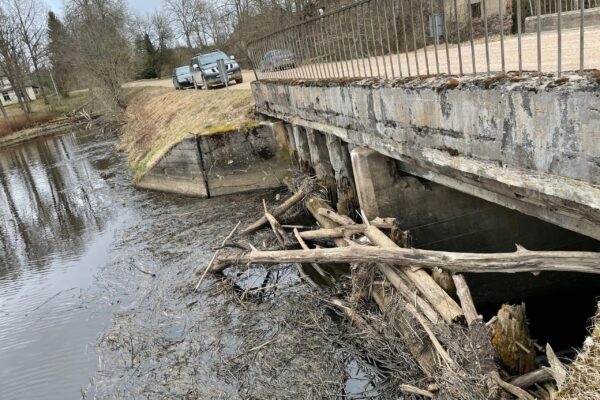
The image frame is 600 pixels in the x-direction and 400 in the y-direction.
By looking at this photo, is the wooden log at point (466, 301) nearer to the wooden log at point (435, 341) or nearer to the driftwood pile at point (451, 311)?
the driftwood pile at point (451, 311)

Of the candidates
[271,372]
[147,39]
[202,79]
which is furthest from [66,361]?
[147,39]

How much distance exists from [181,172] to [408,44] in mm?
7836

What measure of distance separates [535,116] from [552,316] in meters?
3.90

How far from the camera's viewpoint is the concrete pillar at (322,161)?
1100cm

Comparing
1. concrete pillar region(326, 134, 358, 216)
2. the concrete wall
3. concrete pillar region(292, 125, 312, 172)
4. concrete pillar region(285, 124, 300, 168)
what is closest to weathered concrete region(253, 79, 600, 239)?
concrete pillar region(326, 134, 358, 216)

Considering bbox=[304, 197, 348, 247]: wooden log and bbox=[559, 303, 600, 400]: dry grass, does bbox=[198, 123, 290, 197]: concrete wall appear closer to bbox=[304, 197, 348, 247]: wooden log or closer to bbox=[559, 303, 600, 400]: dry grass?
bbox=[304, 197, 348, 247]: wooden log

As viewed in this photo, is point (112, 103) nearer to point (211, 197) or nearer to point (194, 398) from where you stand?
point (211, 197)

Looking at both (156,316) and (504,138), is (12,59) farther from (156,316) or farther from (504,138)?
(504,138)

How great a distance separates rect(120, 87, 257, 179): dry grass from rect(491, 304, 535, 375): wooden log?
34.1ft

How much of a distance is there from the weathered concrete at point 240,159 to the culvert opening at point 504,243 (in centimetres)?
703

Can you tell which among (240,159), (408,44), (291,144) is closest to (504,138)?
(408,44)

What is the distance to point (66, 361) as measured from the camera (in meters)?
7.54

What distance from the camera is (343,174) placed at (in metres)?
9.59

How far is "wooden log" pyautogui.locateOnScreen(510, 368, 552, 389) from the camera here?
13.6 feet
